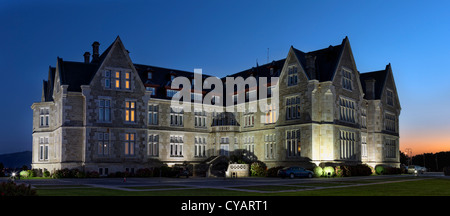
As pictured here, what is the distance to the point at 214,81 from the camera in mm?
65500

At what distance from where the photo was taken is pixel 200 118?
6038cm

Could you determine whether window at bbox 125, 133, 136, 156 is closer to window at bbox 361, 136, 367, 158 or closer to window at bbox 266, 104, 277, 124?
window at bbox 266, 104, 277, 124

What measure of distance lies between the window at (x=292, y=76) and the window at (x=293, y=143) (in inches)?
233

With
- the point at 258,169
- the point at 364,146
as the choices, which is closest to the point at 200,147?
the point at 258,169

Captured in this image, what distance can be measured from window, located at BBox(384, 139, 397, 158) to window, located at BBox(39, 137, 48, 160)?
46.2 m

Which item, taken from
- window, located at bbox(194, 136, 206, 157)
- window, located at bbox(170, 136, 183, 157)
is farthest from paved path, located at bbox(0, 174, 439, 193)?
window, located at bbox(194, 136, 206, 157)

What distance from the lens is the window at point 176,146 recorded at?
56.9 metres

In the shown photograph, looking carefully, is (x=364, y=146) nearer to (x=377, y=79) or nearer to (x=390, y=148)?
(x=390, y=148)

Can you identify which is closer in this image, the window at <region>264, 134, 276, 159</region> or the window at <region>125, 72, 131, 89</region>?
the window at <region>125, 72, 131, 89</region>

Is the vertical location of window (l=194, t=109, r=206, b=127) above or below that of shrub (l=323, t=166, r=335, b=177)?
above

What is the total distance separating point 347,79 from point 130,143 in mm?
27837

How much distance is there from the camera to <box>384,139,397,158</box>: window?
63.5 metres
